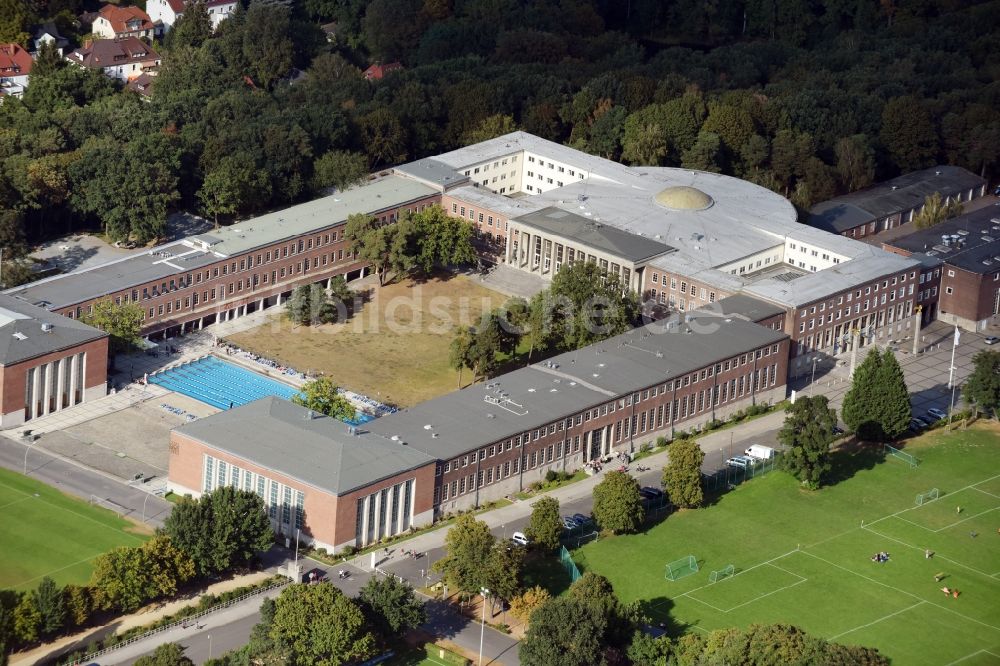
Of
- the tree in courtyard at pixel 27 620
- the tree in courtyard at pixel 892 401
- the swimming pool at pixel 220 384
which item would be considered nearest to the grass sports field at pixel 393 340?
the swimming pool at pixel 220 384

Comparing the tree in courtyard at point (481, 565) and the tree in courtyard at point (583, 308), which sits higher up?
the tree in courtyard at point (583, 308)

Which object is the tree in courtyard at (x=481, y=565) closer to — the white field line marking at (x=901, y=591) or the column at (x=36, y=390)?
the white field line marking at (x=901, y=591)

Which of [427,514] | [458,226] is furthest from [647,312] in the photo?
[427,514]

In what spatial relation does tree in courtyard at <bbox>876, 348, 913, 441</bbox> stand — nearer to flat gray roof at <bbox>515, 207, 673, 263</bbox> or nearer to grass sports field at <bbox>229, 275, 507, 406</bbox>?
flat gray roof at <bbox>515, 207, 673, 263</bbox>

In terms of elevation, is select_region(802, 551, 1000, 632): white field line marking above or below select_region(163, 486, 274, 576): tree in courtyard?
below

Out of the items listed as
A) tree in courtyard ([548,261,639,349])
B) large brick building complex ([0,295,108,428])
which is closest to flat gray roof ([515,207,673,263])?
tree in courtyard ([548,261,639,349])
